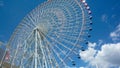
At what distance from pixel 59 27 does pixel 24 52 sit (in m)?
7.12

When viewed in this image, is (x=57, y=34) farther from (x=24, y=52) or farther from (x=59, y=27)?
(x=24, y=52)

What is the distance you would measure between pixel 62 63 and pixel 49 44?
5.24 m

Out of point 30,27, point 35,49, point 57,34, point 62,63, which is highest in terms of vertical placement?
point 30,27

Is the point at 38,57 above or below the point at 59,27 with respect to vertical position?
below

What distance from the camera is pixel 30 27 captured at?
39.6 meters

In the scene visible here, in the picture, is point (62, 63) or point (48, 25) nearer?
point (62, 63)

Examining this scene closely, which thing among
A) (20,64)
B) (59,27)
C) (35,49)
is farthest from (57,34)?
(20,64)

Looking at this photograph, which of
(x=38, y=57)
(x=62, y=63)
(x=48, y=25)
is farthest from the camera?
(x=48, y=25)

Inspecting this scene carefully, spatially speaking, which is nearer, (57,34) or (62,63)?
(62,63)

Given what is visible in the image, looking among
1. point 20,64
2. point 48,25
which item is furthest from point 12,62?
point 48,25

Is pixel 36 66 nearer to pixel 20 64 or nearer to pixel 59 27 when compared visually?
pixel 20 64

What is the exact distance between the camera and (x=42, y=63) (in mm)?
34594

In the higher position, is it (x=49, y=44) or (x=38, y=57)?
(x=49, y=44)

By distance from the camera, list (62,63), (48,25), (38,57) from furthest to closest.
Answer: (48,25) → (38,57) → (62,63)
